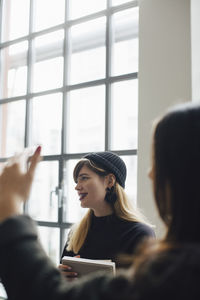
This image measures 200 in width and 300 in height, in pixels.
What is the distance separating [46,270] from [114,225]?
1598 millimetres

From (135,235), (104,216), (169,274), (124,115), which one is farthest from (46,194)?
(169,274)

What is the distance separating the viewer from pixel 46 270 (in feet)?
2.06

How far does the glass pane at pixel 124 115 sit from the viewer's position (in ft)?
12.1

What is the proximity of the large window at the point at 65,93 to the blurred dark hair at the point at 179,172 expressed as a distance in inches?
114

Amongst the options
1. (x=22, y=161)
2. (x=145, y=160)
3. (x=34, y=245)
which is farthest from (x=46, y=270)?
(x=145, y=160)

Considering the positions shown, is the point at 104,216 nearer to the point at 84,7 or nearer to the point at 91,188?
the point at 91,188

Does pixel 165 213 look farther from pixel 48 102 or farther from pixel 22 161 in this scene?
pixel 48 102

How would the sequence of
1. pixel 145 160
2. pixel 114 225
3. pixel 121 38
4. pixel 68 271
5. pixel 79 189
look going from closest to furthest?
1. pixel 68 271
2. pixel 114 225
3. pixel 79 189
4. pixel 145 160
5. pixel 121 38

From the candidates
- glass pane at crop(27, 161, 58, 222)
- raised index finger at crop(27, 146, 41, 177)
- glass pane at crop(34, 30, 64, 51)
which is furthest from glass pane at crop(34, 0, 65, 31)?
raised index finger at crop(27, 146, 41, 177)

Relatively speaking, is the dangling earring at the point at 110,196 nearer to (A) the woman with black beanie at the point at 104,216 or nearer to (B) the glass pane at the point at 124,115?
(A) the woman with black beanie at the point at 104,216

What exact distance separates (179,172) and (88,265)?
3.70 ft

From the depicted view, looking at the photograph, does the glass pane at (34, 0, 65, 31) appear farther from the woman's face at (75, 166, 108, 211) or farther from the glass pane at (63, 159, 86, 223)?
the woman's face at (75, 166, 108, 211)

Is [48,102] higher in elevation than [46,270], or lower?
higher

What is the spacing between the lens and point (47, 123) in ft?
14.4
